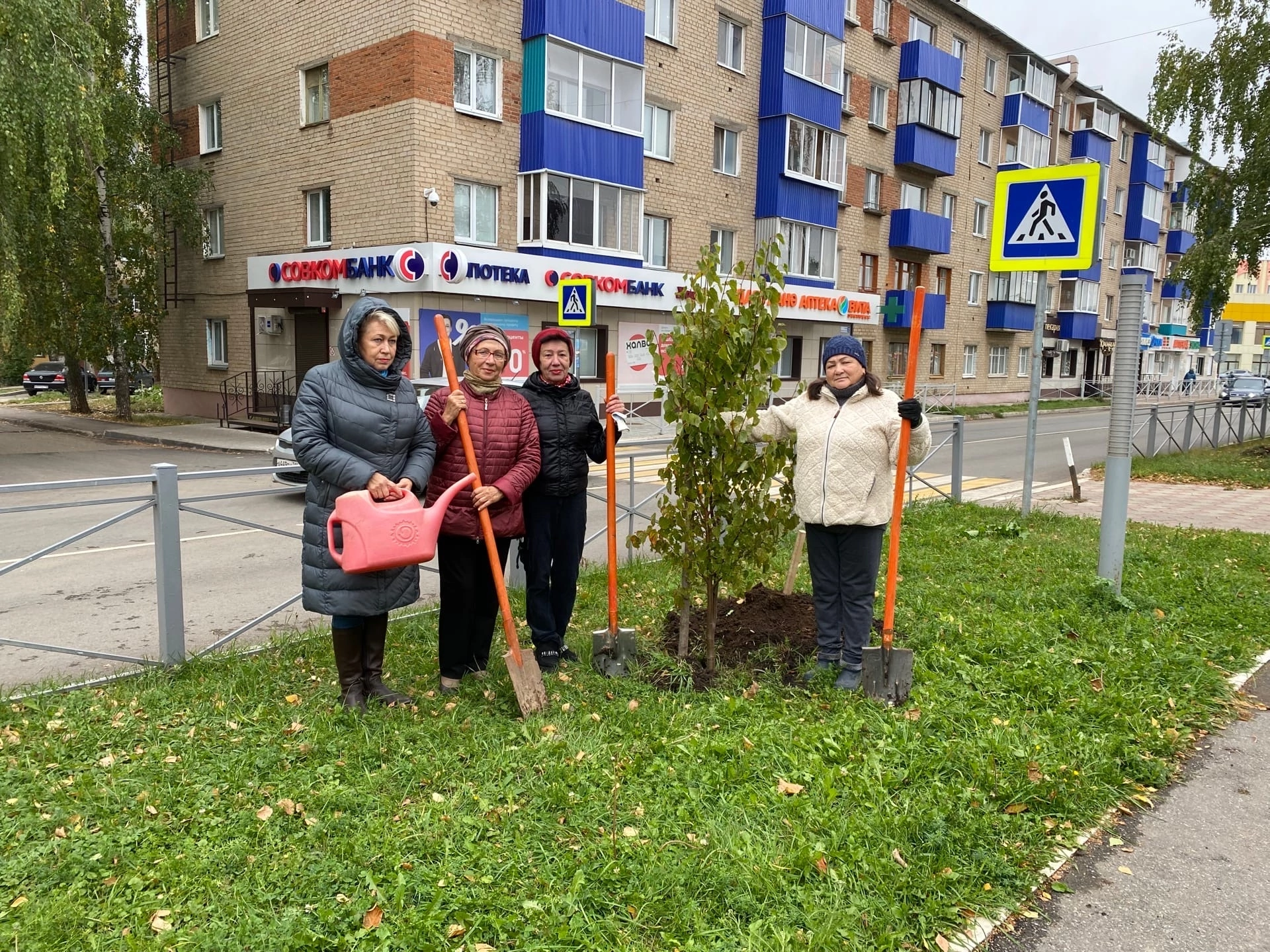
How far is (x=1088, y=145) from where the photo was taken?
42.7 metres

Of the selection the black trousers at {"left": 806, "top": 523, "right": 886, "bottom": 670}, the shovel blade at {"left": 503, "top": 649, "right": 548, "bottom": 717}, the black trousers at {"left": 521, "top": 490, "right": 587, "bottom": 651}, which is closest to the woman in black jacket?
the black trousers at {"left": 521, "top": 490, "right": 587, "bottom": 651}

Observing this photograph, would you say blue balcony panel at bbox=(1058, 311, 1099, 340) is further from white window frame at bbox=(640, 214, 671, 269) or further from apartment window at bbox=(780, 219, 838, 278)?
white window frame at bbox=(640, 214, 671, 269)

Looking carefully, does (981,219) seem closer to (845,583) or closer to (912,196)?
(912,196)

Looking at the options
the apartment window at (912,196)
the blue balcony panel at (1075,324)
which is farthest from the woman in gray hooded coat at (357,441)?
the blue balcony panel at (1075,324)

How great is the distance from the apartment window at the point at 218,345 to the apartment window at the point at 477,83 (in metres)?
8.79

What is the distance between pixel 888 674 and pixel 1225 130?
17.1m

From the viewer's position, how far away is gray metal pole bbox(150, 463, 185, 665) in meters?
4.64

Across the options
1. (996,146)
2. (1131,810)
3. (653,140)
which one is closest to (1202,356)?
(996,146)

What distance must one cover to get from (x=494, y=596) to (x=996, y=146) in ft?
126

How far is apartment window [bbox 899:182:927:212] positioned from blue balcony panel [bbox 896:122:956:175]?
0.64 meters

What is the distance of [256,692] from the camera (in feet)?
14.6

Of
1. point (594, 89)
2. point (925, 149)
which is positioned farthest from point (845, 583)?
point (925, 149)

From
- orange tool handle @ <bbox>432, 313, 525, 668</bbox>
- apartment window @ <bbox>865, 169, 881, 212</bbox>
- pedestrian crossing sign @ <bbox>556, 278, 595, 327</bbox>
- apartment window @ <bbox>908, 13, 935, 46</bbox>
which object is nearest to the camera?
orange tool handle @ <bbox>432, 313, 525, 668</bbox>

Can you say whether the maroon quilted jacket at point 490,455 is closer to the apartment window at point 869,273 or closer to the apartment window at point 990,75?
the apartment window at point 869,273
